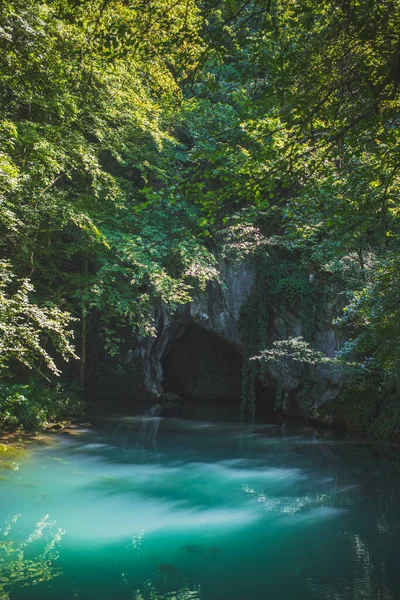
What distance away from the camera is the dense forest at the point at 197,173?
4.21 m

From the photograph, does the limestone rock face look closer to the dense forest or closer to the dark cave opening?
the dark cave opening

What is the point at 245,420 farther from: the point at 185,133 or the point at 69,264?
the point at 185,133

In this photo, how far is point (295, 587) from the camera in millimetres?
4262

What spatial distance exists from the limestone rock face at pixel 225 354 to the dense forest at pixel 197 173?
45 cm

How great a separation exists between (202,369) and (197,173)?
15.1m

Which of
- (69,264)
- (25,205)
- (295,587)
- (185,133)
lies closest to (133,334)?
(69,264)

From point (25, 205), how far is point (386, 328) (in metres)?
6.49

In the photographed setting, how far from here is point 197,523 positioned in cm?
568

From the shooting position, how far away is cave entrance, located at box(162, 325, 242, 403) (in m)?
18.3

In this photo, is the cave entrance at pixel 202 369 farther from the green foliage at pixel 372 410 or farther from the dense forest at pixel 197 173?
the green foliage at pixel 372 410

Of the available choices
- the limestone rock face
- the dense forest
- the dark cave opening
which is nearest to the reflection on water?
the dense forest

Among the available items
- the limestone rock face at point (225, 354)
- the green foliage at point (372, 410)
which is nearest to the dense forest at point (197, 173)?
the green foliage at point (372, 410)

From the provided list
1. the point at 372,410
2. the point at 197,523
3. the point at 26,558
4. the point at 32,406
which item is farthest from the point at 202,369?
the point at 26,558

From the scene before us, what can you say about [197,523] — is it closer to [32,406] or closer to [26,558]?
[26,558]
